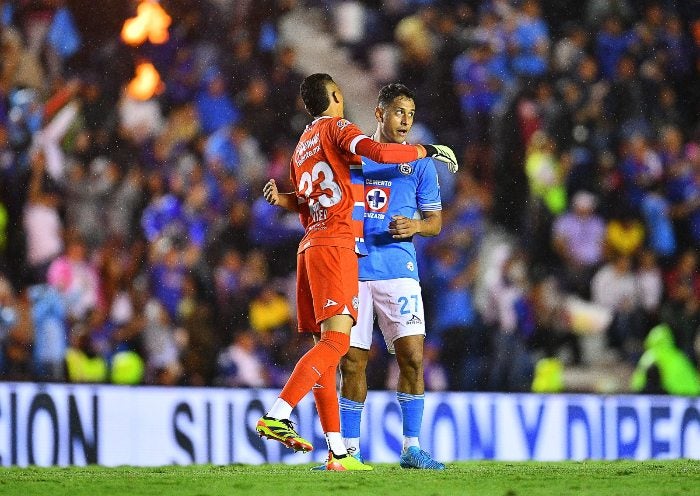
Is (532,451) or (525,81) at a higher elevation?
(525,81)

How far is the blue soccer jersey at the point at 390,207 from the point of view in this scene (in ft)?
18.9

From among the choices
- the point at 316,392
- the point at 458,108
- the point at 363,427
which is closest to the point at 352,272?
the point at 316,392

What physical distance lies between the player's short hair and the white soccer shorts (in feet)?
2.96

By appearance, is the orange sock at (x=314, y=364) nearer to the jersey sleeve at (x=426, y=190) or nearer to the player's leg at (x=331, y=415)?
the player's leg at (x=331, y=415)

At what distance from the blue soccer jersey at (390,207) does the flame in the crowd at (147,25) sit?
592 cm

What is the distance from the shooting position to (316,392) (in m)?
5.30

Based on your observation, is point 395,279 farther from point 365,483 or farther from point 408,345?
point 365,483

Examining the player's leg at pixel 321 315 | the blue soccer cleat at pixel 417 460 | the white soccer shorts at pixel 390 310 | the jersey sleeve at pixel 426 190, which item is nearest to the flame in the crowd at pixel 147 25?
the jersey sleeve at pixel 426 190

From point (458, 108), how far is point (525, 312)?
2201 millimetres

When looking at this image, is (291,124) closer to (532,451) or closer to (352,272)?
(532,451)

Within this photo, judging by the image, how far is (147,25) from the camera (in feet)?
37.0

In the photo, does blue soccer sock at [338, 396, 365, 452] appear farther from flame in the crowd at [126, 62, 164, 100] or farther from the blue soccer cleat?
flame in the crowd at [126, 62, 164, 100]

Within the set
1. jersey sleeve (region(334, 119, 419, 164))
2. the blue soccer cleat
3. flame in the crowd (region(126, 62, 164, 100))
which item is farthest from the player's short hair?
flame in the crowd (region(126, 62, 164, 100))

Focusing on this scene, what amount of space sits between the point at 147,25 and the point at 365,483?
757 centimetres
